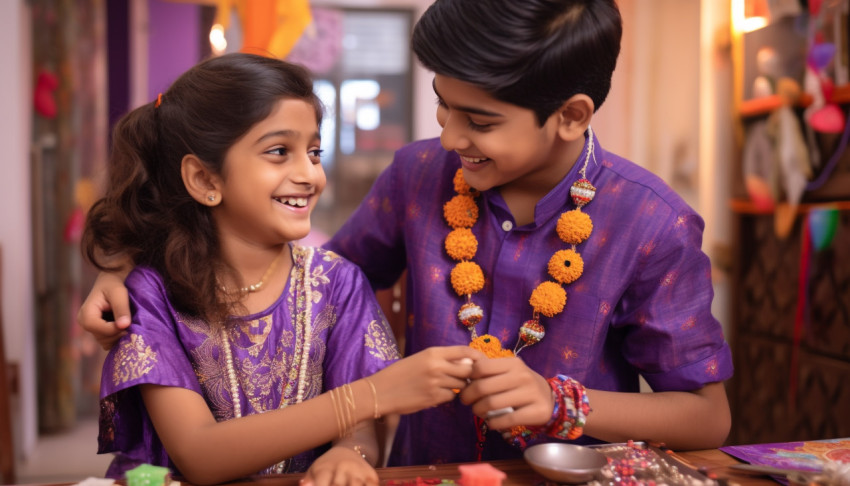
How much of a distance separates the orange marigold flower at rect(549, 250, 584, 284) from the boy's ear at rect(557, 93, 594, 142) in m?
0.25

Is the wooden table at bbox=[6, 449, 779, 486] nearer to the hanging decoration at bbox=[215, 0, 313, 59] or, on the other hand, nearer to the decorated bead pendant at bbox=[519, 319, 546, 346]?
the decorated bead pendant at bbox=[519, 319, 546, 346]

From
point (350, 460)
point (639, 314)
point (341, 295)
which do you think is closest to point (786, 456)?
point (639, 314)

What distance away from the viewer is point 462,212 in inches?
64.2

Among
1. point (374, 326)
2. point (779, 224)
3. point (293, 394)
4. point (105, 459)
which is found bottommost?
point (105, 459)

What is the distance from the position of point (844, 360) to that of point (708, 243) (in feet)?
3.86

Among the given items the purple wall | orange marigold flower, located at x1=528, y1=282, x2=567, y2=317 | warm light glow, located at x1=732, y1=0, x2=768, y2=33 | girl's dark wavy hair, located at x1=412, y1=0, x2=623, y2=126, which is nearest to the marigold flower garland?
orange marigold flower, located at x1=528, y1=282, x2=567, y2=317

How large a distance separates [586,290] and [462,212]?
0.34 meters

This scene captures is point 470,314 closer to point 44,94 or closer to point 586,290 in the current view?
point 586,290

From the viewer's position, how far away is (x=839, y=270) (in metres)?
3.05

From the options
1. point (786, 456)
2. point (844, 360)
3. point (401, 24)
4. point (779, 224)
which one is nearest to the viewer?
point (786, 456)

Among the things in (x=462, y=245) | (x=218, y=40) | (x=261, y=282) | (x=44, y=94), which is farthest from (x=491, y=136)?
(x=44, y=94)

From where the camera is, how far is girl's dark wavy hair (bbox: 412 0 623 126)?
1.33 metres

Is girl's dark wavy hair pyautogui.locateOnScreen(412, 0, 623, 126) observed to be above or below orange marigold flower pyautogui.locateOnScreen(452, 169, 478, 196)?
above

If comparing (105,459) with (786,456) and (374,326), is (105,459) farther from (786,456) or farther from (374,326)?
(786,456)
